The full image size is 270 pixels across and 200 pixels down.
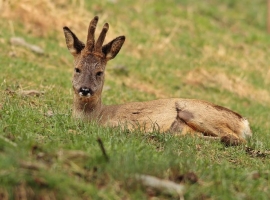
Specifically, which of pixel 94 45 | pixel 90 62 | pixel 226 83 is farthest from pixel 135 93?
pixel 90 62

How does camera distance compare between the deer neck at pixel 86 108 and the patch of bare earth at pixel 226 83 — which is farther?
the patch of bare earth at pixel 226 83

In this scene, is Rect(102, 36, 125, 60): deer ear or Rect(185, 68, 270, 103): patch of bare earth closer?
Rect(102, 36, 125, 60): deer ear

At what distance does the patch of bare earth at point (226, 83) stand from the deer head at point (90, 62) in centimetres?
611

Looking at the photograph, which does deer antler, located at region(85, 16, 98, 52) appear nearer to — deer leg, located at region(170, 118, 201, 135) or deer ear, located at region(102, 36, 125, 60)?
deer ear, located at region(102, 36, 125, 60)

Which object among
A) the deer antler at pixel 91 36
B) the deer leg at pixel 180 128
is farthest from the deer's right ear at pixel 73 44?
the deer leg at pixel 180 128

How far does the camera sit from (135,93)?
12898 mm

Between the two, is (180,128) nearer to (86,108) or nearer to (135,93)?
(86,108)

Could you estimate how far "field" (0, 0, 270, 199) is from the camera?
541 cm

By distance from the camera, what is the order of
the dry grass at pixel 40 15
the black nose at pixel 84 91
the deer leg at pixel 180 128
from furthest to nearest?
the dry grass at pixel 40 15 → the black nose at pixel 84 91 → the deer leg at pixel 180 128

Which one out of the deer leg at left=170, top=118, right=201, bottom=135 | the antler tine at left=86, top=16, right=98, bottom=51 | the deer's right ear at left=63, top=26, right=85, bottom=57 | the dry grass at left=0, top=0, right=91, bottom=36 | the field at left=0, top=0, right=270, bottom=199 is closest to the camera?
the field at left=0, top=0, right=270, bottom=199

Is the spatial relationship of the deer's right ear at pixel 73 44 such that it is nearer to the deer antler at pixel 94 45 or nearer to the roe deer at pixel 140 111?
the roe deer at pixel 140 111

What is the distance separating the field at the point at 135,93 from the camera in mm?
5414

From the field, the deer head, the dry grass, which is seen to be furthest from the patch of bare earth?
the deer head

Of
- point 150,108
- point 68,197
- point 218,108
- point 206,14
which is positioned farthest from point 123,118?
point 206,14
